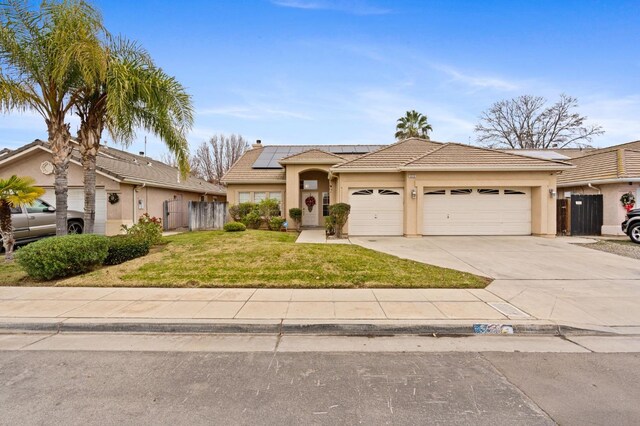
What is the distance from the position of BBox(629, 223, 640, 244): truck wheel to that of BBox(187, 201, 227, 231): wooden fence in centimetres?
1893

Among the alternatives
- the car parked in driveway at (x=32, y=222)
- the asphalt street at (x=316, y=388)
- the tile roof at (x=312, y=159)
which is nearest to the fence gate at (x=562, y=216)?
the tile roof at (x=312, y=159)

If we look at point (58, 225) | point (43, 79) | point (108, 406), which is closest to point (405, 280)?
point (108, 406)

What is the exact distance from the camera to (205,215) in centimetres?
1736

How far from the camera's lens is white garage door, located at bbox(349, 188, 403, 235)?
48.7 ft

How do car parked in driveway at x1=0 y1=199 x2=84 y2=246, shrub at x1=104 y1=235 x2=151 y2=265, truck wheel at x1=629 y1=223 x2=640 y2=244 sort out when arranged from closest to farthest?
shrub at x1=104 y1=235 x2=151 y2=265, car parked in driveway at x1=0 y1=199 x2=84 y2=246, truck wheel at x1=629 y1=223 x2=640 y2=244

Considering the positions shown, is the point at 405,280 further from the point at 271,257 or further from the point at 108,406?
the point at 108,406

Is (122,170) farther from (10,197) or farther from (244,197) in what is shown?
(10,197)

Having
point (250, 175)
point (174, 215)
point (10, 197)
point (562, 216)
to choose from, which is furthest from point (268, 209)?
point (562, 216)

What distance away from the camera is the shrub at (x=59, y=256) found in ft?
23.1

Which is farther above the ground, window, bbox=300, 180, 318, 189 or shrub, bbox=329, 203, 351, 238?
window, bbox=300, 180, 318, 189

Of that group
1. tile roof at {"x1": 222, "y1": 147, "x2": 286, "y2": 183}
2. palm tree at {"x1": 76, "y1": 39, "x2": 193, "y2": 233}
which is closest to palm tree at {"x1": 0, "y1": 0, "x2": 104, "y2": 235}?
palm tree at {"x1": 76, "y1": 39, "x2": 193, "y2": 233}

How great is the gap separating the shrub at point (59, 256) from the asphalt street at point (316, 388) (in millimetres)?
3539

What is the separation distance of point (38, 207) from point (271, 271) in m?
10.4

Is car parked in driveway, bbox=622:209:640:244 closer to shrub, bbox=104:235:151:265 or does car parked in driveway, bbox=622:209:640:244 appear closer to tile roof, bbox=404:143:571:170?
tile roof, bbox=404:143:571:170
